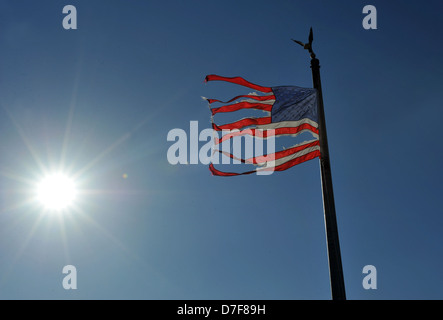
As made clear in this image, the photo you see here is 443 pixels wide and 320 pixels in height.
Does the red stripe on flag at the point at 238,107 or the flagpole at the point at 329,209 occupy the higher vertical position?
the red stripe on flag at the point at 238,107

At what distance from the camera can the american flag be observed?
10.6 m

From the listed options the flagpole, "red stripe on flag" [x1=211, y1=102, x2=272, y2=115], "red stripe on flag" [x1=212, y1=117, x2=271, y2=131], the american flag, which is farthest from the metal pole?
"red stripe on flag" [x1=211, y1=102, x2=272, y2=115]

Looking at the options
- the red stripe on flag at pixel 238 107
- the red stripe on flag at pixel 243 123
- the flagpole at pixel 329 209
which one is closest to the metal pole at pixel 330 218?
the flagpole at pixel 329 209

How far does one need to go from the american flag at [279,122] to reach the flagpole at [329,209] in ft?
2.75

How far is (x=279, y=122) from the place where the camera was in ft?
36.3

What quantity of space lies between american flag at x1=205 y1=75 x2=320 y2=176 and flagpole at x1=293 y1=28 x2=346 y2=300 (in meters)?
0.84

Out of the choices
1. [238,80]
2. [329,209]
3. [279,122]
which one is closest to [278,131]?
[279,122]

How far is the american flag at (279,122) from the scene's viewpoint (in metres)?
A: 10.6

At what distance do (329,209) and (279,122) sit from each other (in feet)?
10.8

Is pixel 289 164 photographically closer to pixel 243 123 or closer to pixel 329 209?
pixel 243 123

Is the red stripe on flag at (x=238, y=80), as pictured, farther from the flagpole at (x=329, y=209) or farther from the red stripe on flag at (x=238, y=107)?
the flagpole at (x=329, y=209)
